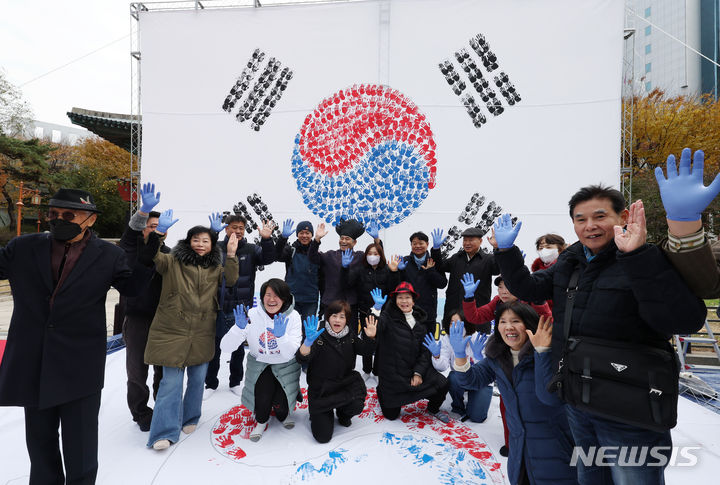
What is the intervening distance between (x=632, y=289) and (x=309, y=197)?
4.64 meters

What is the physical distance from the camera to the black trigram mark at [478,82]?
4949 millimetres

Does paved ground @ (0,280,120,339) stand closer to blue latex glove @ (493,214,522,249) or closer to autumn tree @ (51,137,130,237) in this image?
autumn tree @ (51,137,130,237)

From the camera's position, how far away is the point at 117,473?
193cm

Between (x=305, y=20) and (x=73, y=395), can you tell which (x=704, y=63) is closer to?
(x=305, y=20)

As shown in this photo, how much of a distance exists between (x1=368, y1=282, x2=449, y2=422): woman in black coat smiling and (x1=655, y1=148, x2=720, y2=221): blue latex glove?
70.8 inches

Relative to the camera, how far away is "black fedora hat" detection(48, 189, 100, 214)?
1.47 meters

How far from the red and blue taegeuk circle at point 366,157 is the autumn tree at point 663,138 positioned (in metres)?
8.26

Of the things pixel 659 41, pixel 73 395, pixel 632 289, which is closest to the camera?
pixel 632 289

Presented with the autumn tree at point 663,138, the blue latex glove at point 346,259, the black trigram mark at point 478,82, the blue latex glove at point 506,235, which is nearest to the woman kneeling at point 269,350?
the blue latex glove at point 346,259

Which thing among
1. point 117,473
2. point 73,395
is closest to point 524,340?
point 73,395

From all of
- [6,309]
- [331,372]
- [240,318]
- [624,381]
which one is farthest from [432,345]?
[6,309]

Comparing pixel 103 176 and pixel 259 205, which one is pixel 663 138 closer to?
pixel 259 205

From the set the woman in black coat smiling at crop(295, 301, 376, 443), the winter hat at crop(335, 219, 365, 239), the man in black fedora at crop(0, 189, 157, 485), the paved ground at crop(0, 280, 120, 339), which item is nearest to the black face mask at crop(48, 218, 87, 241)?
the man in black fedora at crop(0, 189, 157, 485)

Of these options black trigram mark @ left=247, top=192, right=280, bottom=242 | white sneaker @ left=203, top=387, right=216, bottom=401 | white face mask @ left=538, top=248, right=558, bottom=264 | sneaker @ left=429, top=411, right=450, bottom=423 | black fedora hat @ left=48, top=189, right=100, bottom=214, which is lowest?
white sneaker @ left=203, top=387, right=216, bottom=401
